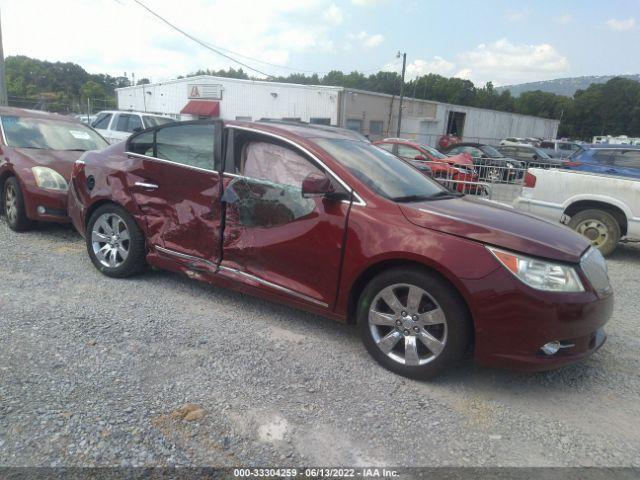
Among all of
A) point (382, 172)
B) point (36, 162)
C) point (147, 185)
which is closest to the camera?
point (382, 172)

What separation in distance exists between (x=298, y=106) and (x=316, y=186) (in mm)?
27985

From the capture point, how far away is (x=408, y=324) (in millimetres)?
3314

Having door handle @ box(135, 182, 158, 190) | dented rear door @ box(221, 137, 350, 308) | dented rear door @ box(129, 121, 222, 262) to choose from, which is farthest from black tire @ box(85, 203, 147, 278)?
dented rear door @ box(221, 137, 350, 308)

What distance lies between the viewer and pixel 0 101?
1320cm

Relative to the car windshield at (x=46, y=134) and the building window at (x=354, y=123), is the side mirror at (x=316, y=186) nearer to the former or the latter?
the car windshield at (x=46, y=134)

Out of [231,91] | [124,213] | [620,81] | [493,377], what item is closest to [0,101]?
[124,213]

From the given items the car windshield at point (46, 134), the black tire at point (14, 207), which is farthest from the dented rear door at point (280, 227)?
the car windshield at point (46, 134)

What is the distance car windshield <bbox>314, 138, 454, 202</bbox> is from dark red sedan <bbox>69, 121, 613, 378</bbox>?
0.7 inches

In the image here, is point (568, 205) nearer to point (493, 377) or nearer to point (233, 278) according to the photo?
point (493, 377)

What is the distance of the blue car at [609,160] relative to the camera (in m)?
10.3

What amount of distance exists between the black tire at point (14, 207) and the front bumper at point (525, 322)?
5.85m

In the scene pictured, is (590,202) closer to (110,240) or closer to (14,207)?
(110,240)

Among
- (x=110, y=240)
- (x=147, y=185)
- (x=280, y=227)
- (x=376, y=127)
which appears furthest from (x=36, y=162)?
(x=376, y=127)

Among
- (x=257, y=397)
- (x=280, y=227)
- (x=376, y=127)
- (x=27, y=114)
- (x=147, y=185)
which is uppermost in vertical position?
(x=376, y=127)
